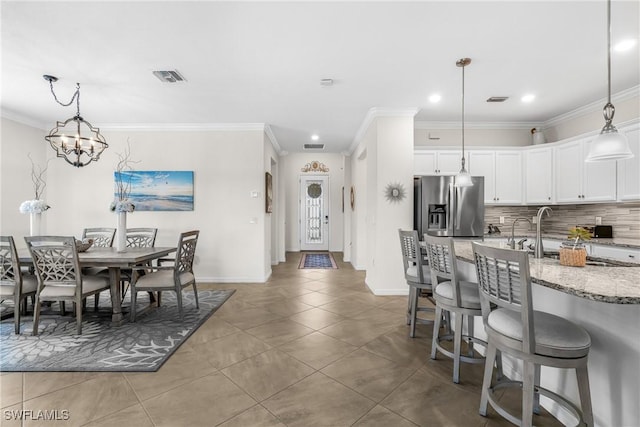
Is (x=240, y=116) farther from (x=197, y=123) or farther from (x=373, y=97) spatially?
(x=373, y=97)

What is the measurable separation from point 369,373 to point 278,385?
71 cm

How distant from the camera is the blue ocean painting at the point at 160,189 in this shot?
196 inches

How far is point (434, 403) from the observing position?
6.24 feet

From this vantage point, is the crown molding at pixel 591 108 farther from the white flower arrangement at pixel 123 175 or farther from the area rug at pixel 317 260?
the white flower arrangement at pixel 123 175

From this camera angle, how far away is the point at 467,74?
10.5ft

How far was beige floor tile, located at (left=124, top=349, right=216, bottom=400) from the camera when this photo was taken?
205 cm

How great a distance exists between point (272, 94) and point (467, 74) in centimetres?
234

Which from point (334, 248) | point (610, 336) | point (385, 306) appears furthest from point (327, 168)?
point (610, 336)

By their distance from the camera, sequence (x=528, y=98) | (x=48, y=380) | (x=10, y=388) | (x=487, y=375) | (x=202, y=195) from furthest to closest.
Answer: (x=202, y=195) → (x=528, y=98) → (x=48, y=380) → (x=10, y=388) → (x=487, y=375)

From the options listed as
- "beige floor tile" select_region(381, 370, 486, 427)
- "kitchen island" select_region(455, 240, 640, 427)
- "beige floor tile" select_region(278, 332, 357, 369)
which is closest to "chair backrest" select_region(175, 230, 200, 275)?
"beige floor tile" select_region(278, 332, 357, 369)

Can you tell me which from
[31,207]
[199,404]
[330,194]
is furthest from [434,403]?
[330,194]

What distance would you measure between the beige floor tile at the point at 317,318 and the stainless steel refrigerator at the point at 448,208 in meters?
Result: 1.82

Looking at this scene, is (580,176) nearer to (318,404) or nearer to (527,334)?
(527,334)

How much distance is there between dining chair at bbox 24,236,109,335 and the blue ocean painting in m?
2.11
